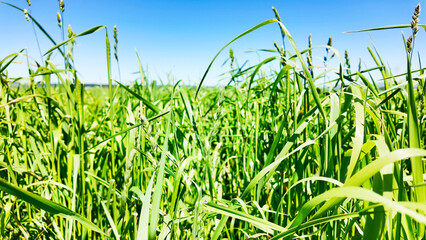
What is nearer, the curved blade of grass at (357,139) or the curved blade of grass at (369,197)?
the curved blade of grass at (369,197)

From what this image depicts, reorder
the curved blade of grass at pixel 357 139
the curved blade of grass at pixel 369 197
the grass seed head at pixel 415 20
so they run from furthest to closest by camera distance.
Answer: the grass seed head at pixel 415 20, the curved blade of grass at pixel 357 139, the curved blade of grass at pixel 369 197

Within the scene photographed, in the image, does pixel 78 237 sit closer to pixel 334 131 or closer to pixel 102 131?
pixel 102 131

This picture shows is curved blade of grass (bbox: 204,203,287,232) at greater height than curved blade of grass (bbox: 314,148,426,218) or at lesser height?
lesser

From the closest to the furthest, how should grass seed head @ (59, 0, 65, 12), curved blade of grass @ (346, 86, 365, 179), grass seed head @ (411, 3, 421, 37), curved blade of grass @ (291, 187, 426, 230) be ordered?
curved blade of grass @ (291, 187, 426, 230) < curved blade of grass @ (346, 86, 365, 179) < grass seed head @ (411, 3, 421, 37) < grass seed head @ (59, 0, 65, 12)

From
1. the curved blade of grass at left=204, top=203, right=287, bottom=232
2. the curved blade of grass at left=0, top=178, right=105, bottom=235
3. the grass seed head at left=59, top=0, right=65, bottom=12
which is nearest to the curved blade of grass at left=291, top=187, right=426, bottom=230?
the curved blade of grass at left=204, top=203, right=287, bottom=232

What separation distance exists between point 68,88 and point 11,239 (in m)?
0.65

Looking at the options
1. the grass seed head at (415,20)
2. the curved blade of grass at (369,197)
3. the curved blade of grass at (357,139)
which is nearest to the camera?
the curved blade of grass at (369,197)

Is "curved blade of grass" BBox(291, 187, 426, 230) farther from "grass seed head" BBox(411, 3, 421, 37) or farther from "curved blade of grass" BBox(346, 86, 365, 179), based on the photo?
"grass seed head" BBox(411, 3, 421, 37)

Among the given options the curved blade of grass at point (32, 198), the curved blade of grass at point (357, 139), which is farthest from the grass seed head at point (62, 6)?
the curved blade of grass at point (357, 139)

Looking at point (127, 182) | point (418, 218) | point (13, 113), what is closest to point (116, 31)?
point (127, 182)

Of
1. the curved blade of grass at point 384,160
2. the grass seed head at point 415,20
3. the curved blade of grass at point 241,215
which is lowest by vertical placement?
the curved blade of grass at point 241,215

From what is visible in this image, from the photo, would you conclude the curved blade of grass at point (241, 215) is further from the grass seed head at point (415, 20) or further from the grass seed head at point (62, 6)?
the grass seed head at point (62, 6)

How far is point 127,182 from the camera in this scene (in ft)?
1.85

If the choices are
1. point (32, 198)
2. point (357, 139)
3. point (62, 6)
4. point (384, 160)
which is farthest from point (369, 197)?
point (62, 6)
